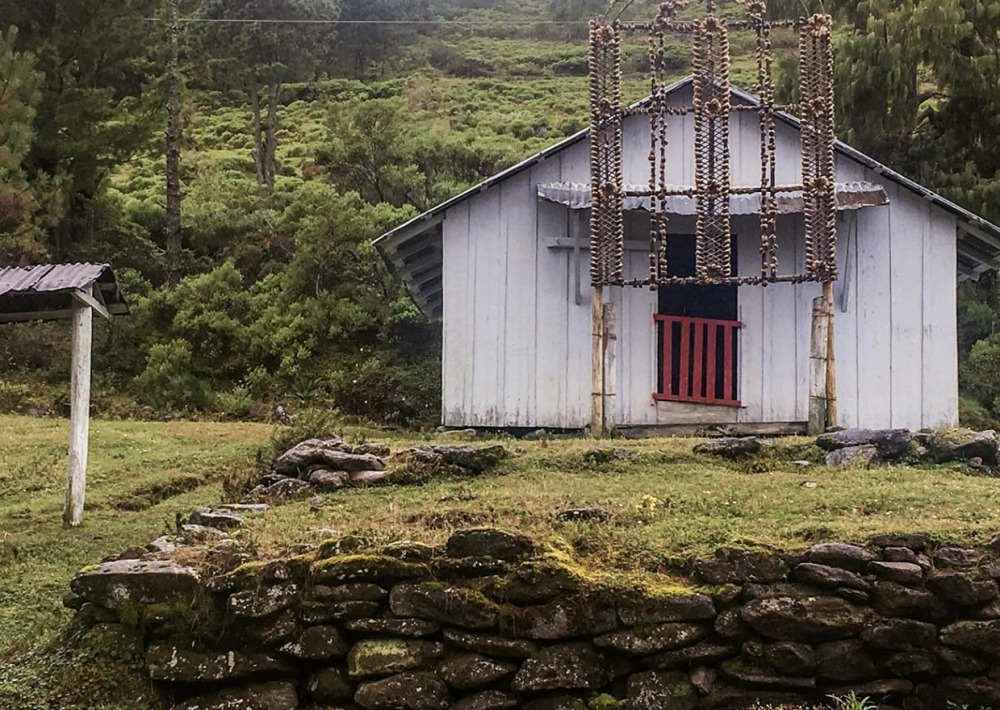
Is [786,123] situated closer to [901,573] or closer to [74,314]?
[901,573]

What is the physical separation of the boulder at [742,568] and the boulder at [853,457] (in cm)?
425

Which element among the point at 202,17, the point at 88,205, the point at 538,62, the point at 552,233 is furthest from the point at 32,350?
the point at 538,62

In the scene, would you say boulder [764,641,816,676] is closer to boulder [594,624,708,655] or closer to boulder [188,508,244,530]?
boulder [594,624,708,655]

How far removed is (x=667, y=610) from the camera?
247 inches

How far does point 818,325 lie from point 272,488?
7659 millimetres

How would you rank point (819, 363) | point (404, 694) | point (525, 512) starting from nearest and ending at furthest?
1. point (404, 694)
2. point (525, 512)
3. point (819, 363)

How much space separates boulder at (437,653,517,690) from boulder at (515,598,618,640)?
23 cm

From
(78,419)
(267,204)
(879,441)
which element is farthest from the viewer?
(267,204)

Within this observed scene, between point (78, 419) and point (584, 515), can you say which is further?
point (78, 419)

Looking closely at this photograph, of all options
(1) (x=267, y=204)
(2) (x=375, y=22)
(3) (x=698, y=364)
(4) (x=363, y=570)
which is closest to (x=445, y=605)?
(4) (x=363, y=570)

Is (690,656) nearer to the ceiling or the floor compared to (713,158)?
nearer to the floor

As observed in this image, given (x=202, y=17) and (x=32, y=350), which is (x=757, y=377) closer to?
(x=32, y=350)

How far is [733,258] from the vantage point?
1508 centimetres

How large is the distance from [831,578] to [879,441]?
5.08 m
